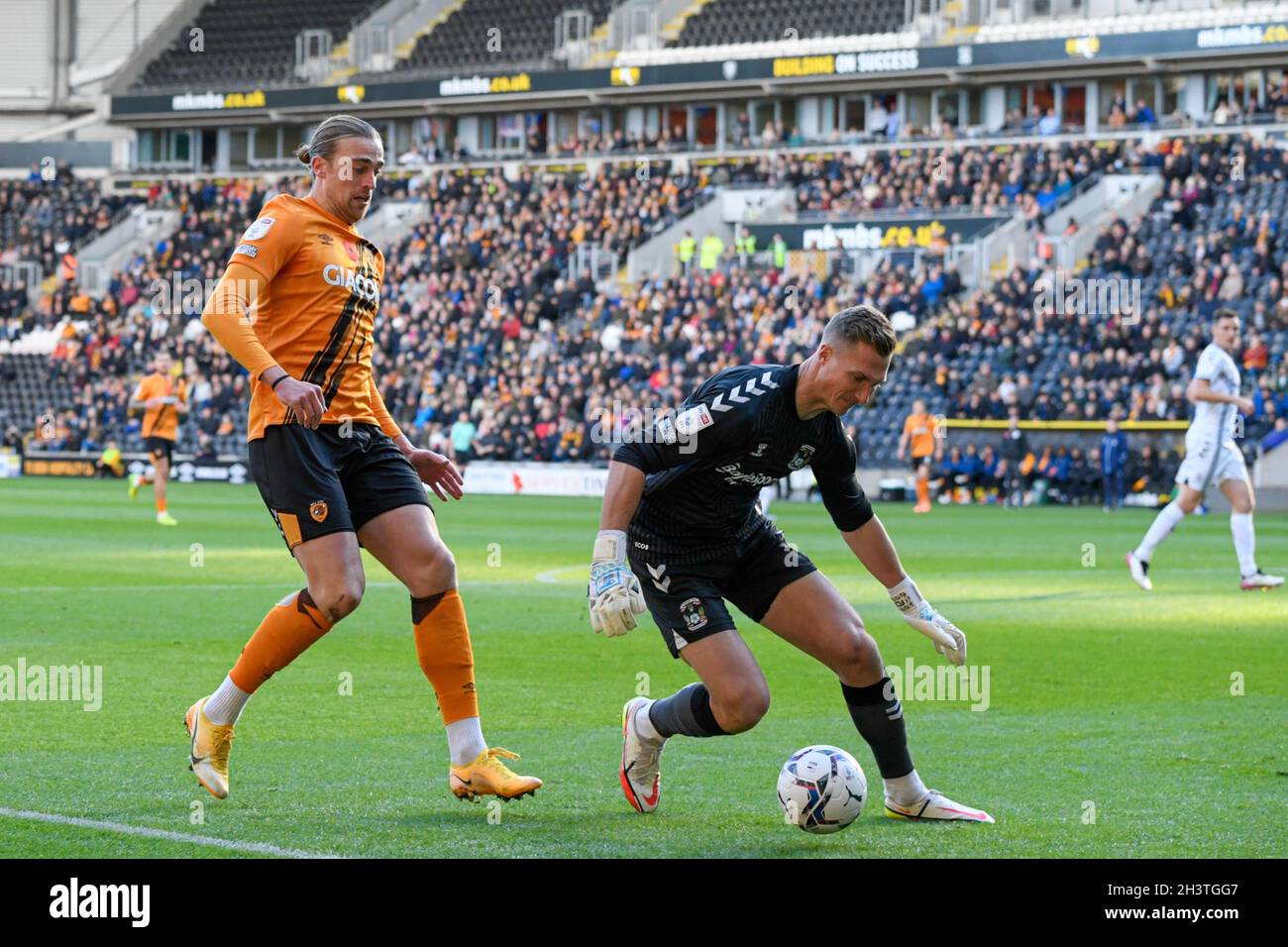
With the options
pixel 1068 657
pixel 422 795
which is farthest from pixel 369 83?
pixel 422 795

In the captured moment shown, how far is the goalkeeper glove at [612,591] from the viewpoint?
6164 millimetres

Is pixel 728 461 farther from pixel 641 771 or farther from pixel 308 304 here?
pixel 308 304

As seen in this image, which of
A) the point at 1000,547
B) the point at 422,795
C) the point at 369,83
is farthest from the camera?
the point at 369,83

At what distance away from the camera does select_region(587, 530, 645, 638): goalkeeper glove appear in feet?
20.2

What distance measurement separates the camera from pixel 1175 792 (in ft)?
23.9

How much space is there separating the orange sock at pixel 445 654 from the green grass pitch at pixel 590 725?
14.3 inches

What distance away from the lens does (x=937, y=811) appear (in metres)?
6.74

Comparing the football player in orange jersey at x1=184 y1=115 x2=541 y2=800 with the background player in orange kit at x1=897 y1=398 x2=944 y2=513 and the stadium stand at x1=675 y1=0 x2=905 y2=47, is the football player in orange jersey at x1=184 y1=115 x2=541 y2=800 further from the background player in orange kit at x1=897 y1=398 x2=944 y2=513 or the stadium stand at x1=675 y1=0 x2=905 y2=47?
the stadium stand at x1=675 y1=0 x2=905 y2=47

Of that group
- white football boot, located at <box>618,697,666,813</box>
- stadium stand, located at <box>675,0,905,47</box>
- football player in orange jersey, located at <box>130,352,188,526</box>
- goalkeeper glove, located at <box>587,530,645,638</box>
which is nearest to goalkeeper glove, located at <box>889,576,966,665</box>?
white football boot, located at <box>618,697,666,813</box>

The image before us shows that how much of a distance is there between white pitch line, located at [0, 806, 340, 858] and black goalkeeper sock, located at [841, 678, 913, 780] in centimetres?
212

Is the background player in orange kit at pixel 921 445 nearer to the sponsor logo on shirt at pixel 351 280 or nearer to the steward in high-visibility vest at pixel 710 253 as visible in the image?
the steward in high-visibility vest at pixel 710 253

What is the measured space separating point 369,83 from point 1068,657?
1930 inches
